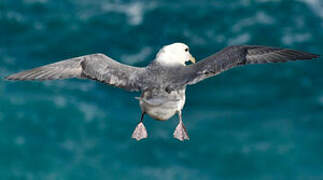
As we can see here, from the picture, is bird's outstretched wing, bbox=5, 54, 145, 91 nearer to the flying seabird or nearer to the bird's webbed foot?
the flying seabird

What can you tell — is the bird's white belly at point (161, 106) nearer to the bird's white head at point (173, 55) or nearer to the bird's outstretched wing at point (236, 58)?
the bird's outstretched wing at point (236, 58)

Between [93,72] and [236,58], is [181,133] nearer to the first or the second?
[236,58]

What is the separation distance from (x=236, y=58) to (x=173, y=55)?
1.25 m

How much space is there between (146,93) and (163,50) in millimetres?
1318

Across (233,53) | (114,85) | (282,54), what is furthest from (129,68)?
(282,54)

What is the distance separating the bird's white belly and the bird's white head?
2.95 feet

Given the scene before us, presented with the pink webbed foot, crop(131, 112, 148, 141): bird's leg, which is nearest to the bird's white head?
the pink webbed foot

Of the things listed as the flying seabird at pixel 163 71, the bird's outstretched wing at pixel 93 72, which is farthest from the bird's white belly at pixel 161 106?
the bird's outstretched wing at pixel 93 72

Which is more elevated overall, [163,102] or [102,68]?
[102,68]

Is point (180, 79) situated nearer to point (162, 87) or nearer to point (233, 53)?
point (162, 87)

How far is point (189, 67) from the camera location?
11.7m

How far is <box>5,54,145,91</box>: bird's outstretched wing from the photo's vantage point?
38.3 ft

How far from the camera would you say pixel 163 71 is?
11562 millimetres

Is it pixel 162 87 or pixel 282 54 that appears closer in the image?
pixel 162 87
